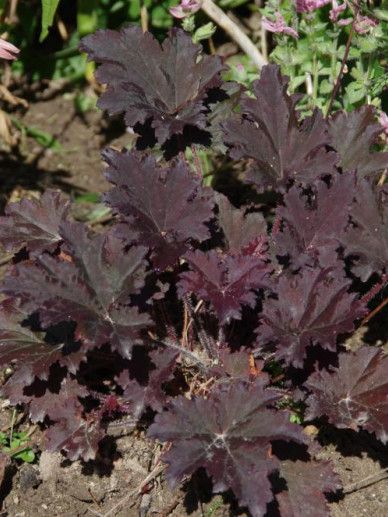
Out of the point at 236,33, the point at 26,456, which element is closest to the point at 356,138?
the point at 236,33

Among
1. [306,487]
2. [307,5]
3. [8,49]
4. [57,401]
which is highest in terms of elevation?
[307,5]

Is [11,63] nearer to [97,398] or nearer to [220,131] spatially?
[220,131]

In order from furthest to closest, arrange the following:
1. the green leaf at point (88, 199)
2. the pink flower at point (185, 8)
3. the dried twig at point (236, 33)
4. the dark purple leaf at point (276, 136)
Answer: the green leaf at point (88, 199) < the dried twig at point (236, 33) < the pink flower at point (185, 8) < the dark purple leaf at point (276, 136)

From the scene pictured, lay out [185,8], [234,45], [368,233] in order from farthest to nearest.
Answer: [234,45]
[185,8]
[368,233]

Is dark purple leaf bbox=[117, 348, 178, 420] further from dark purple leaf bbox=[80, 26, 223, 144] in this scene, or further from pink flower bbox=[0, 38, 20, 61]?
pink flower bbox=[0, 38, 20, 61]

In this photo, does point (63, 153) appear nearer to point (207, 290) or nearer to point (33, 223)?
point (33, 223)

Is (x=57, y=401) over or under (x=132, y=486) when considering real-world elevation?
over

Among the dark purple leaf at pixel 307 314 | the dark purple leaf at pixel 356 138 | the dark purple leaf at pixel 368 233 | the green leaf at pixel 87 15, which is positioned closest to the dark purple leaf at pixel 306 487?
the dark purple leaf at pixel 307 314

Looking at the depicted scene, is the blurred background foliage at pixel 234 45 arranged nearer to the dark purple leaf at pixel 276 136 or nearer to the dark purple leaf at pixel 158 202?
the dark purple leaf at pixel 276 136
